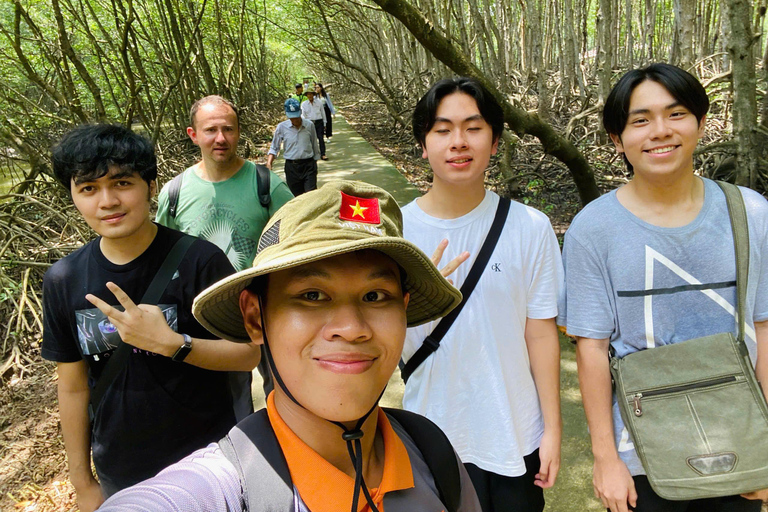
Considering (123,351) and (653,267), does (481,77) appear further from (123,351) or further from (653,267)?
(123,351)

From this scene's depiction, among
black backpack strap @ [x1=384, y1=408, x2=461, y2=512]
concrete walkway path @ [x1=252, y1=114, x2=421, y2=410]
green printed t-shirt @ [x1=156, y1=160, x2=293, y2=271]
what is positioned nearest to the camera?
black backpack strap @ [x1=384, y1=408, x2=461, y2=512]

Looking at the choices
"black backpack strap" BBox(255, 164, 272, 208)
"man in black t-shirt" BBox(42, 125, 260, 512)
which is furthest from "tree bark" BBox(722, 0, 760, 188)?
"man in black t-shirt" BBox(42, 125, 260, 512)

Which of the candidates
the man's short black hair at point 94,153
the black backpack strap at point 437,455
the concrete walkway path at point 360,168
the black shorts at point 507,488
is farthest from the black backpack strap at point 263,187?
the concrete walkway path at point 360,168

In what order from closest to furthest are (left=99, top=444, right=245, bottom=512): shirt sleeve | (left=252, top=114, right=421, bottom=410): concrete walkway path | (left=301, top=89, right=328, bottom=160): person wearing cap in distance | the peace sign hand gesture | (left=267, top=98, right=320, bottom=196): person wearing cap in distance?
(left=99, top=444, right=245, bottom=512): shirt sleeve
the peace sign hand gesture
(left=267, top=98, right=320, bottom=196): person wearing cap in distance
(left=252, top=114, right=421, bottom=410): concrete walkway path
(left=301, top=89, right=328, bottom=160): person wearing cap in distance

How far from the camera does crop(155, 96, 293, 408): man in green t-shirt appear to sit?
2.96 metres

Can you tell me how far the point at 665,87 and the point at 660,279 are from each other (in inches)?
25.3

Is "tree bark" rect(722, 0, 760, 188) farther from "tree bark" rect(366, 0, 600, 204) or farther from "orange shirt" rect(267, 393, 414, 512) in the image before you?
"orange shirt" rect(267, 393, 414, 512)

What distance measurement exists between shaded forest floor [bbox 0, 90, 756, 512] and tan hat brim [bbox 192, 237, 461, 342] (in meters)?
2.11

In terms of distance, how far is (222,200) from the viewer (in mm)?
2998

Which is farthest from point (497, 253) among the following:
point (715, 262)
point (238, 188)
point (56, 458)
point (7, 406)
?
point (7, 406)

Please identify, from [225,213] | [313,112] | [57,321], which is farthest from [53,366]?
[313,112]

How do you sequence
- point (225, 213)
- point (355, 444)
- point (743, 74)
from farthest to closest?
1. point (743, 74)
2. point (225, 213)
3. point (355, 444)

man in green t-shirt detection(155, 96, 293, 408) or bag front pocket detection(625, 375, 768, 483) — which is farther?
man in green t-shirt detection(155, 96, 293, 408)

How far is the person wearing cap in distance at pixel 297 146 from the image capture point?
26.0ft
